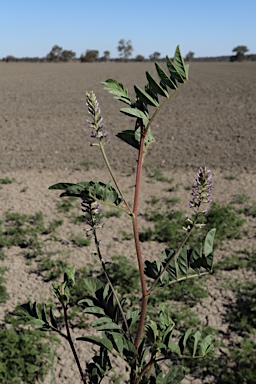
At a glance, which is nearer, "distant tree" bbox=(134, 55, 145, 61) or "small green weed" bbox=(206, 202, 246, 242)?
"small green weed" bbox=(206, 202, 246, 242)

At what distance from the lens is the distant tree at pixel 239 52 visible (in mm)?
89438

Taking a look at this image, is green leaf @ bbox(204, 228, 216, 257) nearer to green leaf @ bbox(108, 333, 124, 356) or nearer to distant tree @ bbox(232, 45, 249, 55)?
green leaf @ bbox(108, 333, 124, 356)

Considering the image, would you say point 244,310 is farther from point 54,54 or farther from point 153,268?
point 54,54

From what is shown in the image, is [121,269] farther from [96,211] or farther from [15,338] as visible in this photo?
[96,211]

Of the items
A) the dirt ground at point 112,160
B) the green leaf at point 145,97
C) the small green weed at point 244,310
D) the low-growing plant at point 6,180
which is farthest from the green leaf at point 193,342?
the low-growing plant at point 6,180

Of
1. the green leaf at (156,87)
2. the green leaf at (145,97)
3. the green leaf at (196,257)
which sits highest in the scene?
the green leaf at (156,87)

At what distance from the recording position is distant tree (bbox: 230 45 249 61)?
8944 cm

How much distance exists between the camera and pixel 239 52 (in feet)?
294

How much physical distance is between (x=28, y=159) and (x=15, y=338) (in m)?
5.61

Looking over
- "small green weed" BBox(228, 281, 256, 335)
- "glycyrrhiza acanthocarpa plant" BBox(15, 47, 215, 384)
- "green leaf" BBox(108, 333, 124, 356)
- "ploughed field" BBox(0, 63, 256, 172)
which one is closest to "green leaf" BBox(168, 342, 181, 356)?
"glycyrrhiza acanthocarpa plant" BBox(15, 47, 215, 384)

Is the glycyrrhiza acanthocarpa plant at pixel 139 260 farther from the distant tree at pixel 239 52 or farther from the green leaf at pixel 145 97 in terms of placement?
the distant tree at pixel 239 52

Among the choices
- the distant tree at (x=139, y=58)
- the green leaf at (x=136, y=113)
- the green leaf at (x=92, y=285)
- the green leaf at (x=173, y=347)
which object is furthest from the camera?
the distant tree at (x=139, y=58)

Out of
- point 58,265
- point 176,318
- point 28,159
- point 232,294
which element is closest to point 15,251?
point 58,265

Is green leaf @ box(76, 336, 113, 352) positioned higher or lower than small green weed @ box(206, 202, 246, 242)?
higher
